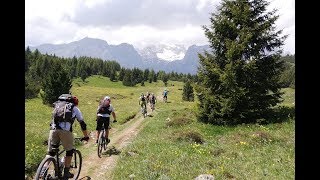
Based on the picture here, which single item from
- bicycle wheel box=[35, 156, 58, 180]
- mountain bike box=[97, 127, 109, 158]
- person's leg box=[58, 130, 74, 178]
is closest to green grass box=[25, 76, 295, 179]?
mountain bike box=[97, 127, 109, 158]

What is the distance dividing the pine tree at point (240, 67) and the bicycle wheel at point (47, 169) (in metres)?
20.4

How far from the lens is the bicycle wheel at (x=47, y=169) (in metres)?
11.4

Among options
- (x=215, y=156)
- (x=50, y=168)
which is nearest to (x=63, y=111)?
(x=50, y=168)

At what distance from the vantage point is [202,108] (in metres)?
33.0

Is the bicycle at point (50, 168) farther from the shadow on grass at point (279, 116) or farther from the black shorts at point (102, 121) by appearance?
the shadow on grass at point (279, 116)

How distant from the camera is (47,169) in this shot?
1186cm

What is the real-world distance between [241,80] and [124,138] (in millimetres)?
11448

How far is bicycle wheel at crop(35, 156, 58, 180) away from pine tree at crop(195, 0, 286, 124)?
67.0ft

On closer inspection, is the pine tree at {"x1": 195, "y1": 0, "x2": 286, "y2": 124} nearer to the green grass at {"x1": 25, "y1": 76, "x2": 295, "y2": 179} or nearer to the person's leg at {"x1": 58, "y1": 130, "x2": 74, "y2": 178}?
the green grass at {"x1": 25, "y1": 76, "x2": 295, "y2": 179}

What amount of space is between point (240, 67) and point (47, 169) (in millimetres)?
22459

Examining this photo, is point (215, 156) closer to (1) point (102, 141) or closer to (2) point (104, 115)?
(1) point (102, 141)

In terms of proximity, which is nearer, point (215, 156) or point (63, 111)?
point (63, 111)
